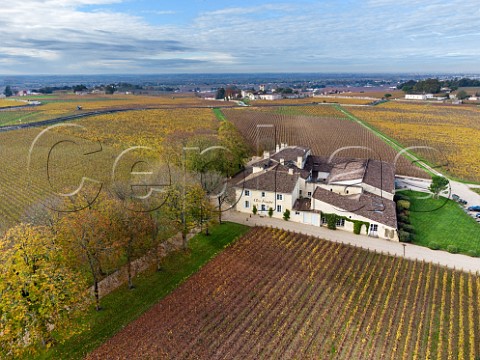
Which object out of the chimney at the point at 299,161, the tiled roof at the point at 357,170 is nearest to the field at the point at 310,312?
the tiled roof at the point at 357,170

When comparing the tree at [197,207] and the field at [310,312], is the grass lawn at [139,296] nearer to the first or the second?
the field at [310,312]

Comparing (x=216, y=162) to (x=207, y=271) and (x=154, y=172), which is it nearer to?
(x=154, y=172)

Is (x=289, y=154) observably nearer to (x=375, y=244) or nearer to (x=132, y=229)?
(x=375, y=244)

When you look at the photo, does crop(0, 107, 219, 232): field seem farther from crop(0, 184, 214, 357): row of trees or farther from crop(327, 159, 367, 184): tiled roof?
crop(327, 159, 367, 184): tiled roof

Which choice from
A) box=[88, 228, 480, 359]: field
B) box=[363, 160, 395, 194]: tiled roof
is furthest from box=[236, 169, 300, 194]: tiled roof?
box=[88, 228, 480, 359]: field

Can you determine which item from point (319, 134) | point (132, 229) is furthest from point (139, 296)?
point (319, 134)

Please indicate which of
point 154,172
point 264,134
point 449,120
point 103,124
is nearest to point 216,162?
point 154,172
